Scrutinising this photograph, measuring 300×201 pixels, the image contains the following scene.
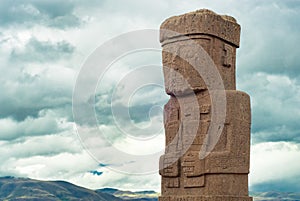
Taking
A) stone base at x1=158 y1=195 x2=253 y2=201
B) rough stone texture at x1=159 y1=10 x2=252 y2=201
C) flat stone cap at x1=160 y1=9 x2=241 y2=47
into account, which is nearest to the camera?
stone base at x1=158 y1=195 x2=253 y2=201

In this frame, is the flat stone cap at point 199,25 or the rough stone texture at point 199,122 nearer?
the rough stone texture at point 199,122

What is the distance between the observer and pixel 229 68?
18.7 m

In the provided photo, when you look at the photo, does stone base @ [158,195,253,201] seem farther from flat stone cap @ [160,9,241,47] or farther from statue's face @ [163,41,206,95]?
flat stone cap @ [160,9,241,47]

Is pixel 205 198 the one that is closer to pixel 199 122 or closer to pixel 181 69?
pixel 199 122

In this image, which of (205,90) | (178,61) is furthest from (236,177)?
(178,61)

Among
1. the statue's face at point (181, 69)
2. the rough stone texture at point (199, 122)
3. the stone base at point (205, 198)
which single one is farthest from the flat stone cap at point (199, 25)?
the stone base at point (205, 198)

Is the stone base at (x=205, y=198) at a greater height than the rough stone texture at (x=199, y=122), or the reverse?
the rough stone texture at (x=199, y=122)

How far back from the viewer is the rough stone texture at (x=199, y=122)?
1733 centimetres

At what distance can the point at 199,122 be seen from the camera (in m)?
17.8

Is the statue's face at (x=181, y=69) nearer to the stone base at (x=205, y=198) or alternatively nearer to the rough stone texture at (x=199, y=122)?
the rough stone texture at (x=199, y=122)

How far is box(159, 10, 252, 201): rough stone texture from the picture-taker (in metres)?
17.3

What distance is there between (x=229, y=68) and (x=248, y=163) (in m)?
3.12

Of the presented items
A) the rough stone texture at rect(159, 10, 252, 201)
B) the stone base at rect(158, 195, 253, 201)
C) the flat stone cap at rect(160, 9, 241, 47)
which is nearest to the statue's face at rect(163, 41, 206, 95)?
the rough stone texture at rect(159, 10, 252, 201)

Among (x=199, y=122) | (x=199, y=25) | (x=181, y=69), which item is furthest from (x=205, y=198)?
(x=199, y=25)
